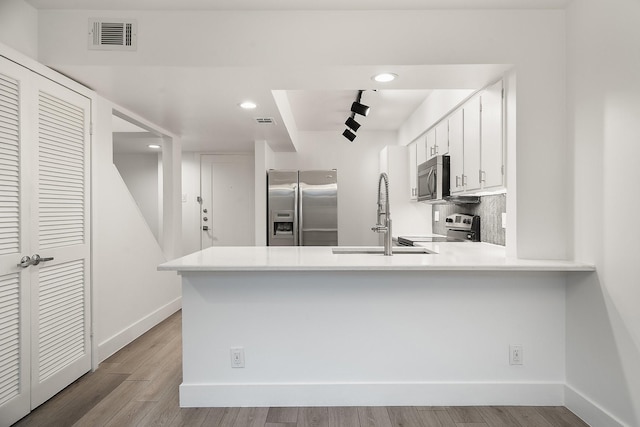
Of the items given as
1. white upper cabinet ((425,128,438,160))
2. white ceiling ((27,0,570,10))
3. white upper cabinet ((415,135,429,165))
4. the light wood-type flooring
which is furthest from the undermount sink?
white upper cabinet ((415,135,429,165))

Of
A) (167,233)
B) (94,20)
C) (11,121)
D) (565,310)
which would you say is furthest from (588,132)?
(167,233)

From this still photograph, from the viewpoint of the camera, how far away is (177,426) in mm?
1999

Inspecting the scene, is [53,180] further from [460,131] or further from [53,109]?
[460,131]

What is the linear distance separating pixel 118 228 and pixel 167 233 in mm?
1218

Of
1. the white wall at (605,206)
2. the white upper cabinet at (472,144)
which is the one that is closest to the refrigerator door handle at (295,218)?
the white upper cabinet at (472,144)

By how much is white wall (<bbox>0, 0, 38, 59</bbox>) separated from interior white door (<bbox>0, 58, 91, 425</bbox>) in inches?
7.4

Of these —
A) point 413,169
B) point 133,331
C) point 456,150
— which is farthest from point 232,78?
point 413,169

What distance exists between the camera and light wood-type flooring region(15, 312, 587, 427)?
2020 mm

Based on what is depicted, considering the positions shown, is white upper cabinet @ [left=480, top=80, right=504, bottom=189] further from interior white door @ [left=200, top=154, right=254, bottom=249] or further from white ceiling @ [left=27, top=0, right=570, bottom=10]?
interior white door @ [left=200, top=154, right=254, bottom=249]

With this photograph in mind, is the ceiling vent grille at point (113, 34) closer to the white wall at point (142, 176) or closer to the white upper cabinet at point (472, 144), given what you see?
the white upper cabinet at point (472, 144)

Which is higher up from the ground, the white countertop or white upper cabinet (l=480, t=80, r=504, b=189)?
white upper cabinet (l=480, t=80, r=504, b=189)

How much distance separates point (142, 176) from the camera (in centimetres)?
593

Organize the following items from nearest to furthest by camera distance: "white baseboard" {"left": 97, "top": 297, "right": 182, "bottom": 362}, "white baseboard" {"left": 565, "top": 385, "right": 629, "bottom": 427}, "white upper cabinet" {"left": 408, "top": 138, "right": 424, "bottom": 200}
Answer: "white baseboard" {"left": 565, "top": 385, "right": 629, "bottom": 427}
"white baseboard" {"left": 97, "top": 297, "right": 182, "bottom": 362}
"white upper cabinet" {"left": 408, "top": 138, "right": 424, "bottom": 200}

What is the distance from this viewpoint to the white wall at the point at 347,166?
584cm
